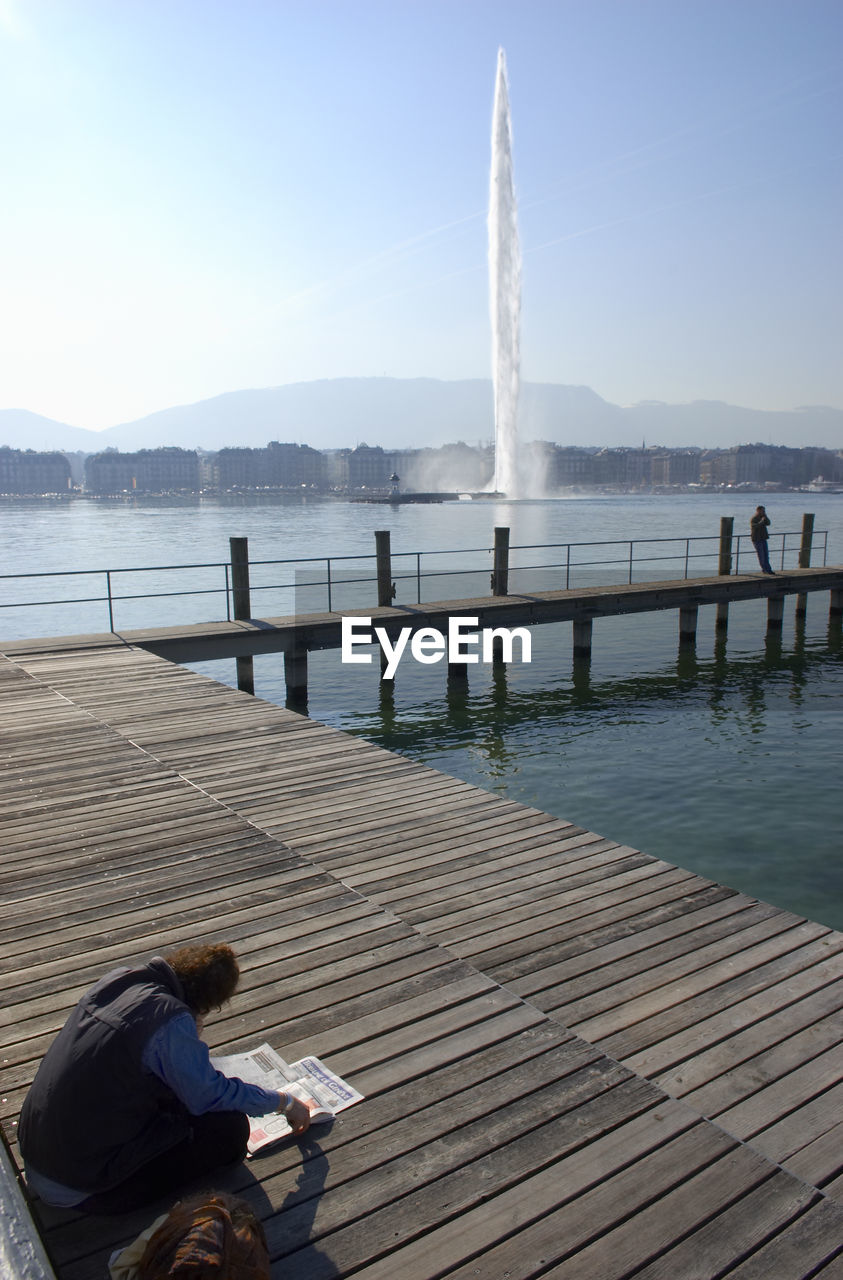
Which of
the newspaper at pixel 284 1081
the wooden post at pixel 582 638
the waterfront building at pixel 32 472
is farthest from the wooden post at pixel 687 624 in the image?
the waterfront building at pixel 32 472

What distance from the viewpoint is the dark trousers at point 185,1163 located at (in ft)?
10.8

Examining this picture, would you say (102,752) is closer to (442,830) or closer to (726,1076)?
(442,830)

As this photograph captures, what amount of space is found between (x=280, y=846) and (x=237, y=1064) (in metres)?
2.68

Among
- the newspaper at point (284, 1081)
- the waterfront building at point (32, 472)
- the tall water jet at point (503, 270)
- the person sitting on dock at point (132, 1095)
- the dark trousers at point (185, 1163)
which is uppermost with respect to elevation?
the tall water jet at point (503, 270)

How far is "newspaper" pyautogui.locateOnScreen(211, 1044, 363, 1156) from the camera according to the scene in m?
3.81

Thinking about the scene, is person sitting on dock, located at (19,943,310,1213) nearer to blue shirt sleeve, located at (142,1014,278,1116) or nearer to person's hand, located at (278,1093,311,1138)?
blue shirt sleeve, located at (142,1014,278,1116)

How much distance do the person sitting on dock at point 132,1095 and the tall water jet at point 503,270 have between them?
6670cm

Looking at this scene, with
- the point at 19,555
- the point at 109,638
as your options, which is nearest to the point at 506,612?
the point at 109,638

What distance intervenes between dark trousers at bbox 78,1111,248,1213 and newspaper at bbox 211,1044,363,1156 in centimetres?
24

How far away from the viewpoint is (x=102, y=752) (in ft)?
29.6

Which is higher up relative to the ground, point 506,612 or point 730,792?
point 506,612

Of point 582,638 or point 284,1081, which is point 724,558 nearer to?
point 582,638

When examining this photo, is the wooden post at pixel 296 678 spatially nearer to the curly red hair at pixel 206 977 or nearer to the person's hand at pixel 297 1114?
the person's hand at pixel 297 1114

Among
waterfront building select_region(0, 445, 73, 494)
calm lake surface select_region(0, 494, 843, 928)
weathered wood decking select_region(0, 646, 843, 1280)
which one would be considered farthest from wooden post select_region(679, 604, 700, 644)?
waterfront building select_region(0, 445, 73, 494)
